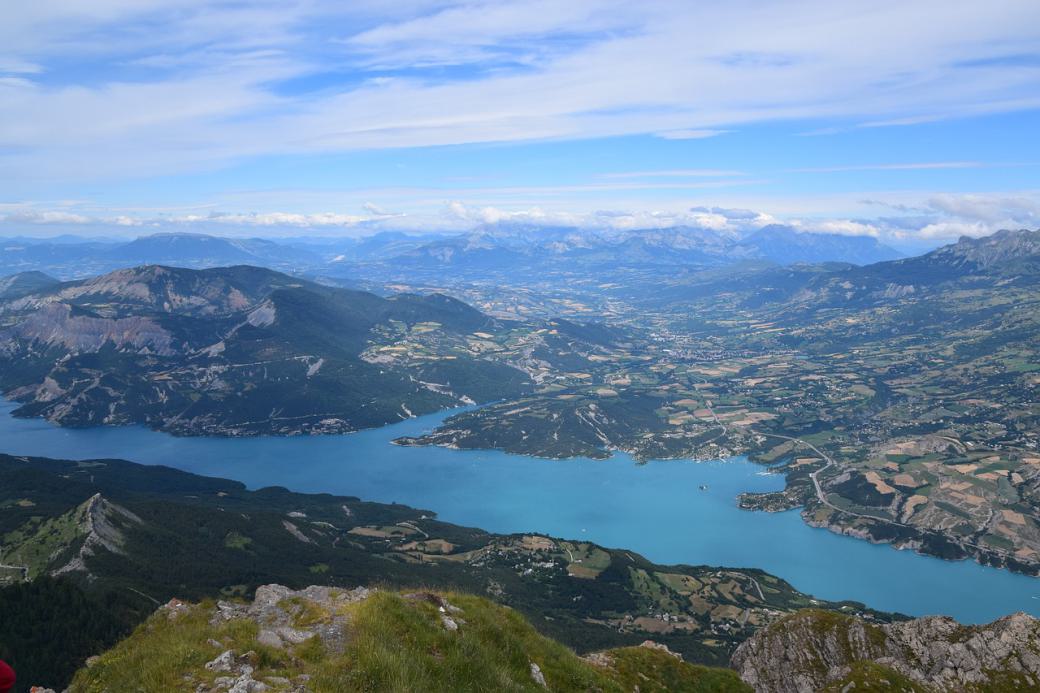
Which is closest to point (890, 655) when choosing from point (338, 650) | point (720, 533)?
point (338, 650)

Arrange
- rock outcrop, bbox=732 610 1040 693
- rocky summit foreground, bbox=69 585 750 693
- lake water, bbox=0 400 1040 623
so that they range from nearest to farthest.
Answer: rocky summit foreground, bbox=69 585 750 693
rock outcrop, bbox=732 610 1040 693
lake water, bbox=0 400 1040 623

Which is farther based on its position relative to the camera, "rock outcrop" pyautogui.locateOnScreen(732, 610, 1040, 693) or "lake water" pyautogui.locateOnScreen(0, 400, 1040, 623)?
"lake water" pyautogui.locateOnScreen(0, 400, 1040, 623)

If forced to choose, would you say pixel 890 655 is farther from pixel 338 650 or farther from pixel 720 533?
pixel 720 533

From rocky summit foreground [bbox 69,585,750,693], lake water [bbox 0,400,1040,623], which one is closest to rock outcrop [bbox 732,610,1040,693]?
rocky summit foreground [bbox 69,585,750,693]

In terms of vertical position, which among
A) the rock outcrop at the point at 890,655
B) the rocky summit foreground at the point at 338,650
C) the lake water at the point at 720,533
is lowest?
the lake water at the point at 720,533

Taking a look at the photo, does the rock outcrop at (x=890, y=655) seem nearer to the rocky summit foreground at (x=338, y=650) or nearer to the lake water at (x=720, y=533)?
the rocky summit foreground at (x=338, y=650)

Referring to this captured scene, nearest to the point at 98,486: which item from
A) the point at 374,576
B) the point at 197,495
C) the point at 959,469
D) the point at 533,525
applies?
the point at 197,495

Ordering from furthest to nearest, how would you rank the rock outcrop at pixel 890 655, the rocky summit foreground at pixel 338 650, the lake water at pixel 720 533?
the lake water at pixel 720 533
the rock outcrop at pixel 890 655
the rocky summit foreground at pixel 338 650

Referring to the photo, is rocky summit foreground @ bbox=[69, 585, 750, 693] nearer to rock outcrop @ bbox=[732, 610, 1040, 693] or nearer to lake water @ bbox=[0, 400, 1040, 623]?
rock outcrop @ bbox=[732, 610, 1040, 693]

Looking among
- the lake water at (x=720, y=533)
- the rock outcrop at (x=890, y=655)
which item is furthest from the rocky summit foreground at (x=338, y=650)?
the lake water at (x=720, y=533)
